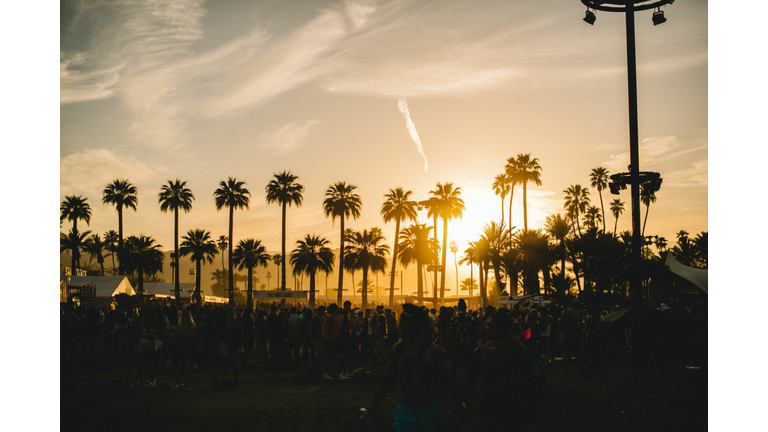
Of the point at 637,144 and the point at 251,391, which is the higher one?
the point at 637,144

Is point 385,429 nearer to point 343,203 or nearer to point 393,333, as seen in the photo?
point 393,333

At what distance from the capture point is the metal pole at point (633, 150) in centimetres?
1827

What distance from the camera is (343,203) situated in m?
64.7

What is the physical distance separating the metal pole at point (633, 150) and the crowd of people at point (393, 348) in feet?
6.11

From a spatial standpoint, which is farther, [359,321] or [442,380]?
[359,321]

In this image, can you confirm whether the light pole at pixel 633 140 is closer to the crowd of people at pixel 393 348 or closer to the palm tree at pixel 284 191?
the crowd of people at pixel 393 348

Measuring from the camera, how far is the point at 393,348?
18.3 ft

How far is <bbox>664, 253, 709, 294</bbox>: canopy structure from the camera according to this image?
2324 cm

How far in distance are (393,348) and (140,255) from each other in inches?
3158

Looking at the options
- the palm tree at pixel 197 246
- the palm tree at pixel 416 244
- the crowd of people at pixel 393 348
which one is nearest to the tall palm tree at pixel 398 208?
the palm tree at pixel 416 244

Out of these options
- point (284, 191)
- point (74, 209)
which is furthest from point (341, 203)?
point (74, 209)

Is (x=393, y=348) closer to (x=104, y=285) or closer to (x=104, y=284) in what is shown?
(x=104, y=285)

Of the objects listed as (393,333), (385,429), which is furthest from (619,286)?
(385,429)

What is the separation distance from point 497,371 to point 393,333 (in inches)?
513
